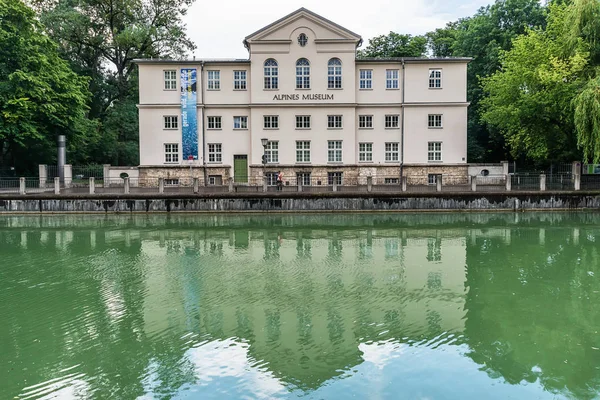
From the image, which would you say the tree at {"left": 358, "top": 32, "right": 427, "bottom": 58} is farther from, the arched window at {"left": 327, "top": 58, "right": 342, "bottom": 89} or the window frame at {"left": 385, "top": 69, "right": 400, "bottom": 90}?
the arched window at {"left": 327, "top": 58, "right": 342, "bottom": 89}

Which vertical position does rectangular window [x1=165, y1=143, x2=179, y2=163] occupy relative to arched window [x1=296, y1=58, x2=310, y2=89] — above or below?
below

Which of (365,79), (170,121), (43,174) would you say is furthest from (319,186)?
(43,174)

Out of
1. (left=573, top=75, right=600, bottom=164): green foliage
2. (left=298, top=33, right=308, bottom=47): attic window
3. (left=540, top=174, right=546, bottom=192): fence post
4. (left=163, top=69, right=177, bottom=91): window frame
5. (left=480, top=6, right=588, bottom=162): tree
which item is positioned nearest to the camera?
(left=573, top=75, right=600, bottom=164): green foliage

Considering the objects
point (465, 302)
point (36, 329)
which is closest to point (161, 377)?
point (36, 329)

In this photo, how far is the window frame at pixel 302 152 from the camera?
36.1 meters

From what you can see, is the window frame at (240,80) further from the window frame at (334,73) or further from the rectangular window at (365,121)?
the rectangular window at (365,121)

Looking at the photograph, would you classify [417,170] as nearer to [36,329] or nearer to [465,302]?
[465,302]

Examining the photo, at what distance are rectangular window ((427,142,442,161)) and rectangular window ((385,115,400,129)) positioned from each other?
270 cm

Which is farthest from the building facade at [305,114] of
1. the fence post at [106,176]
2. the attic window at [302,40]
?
the fence post at [106,176]

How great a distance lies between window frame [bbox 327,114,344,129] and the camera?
118 ft

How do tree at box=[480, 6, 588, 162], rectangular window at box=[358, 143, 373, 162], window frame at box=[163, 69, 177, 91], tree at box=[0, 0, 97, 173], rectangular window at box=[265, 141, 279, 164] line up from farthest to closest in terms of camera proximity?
rectangular window at box=[358, 143, 373, 162] → rectangular window at box=[265, 141, 279, 164] → window frame at box=[163, 69, 177, 91] → tree at box=[0, 0, 97, 173] → tree at box=[480, 6, 588, 162]

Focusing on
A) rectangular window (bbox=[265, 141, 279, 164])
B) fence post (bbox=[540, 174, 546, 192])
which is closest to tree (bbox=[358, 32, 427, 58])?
rectangular window (bbox=[265, 141, 279, 164])

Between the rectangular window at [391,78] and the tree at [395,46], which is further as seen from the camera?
the tree at [395,46]

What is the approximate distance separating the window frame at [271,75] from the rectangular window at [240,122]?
2649 mm
